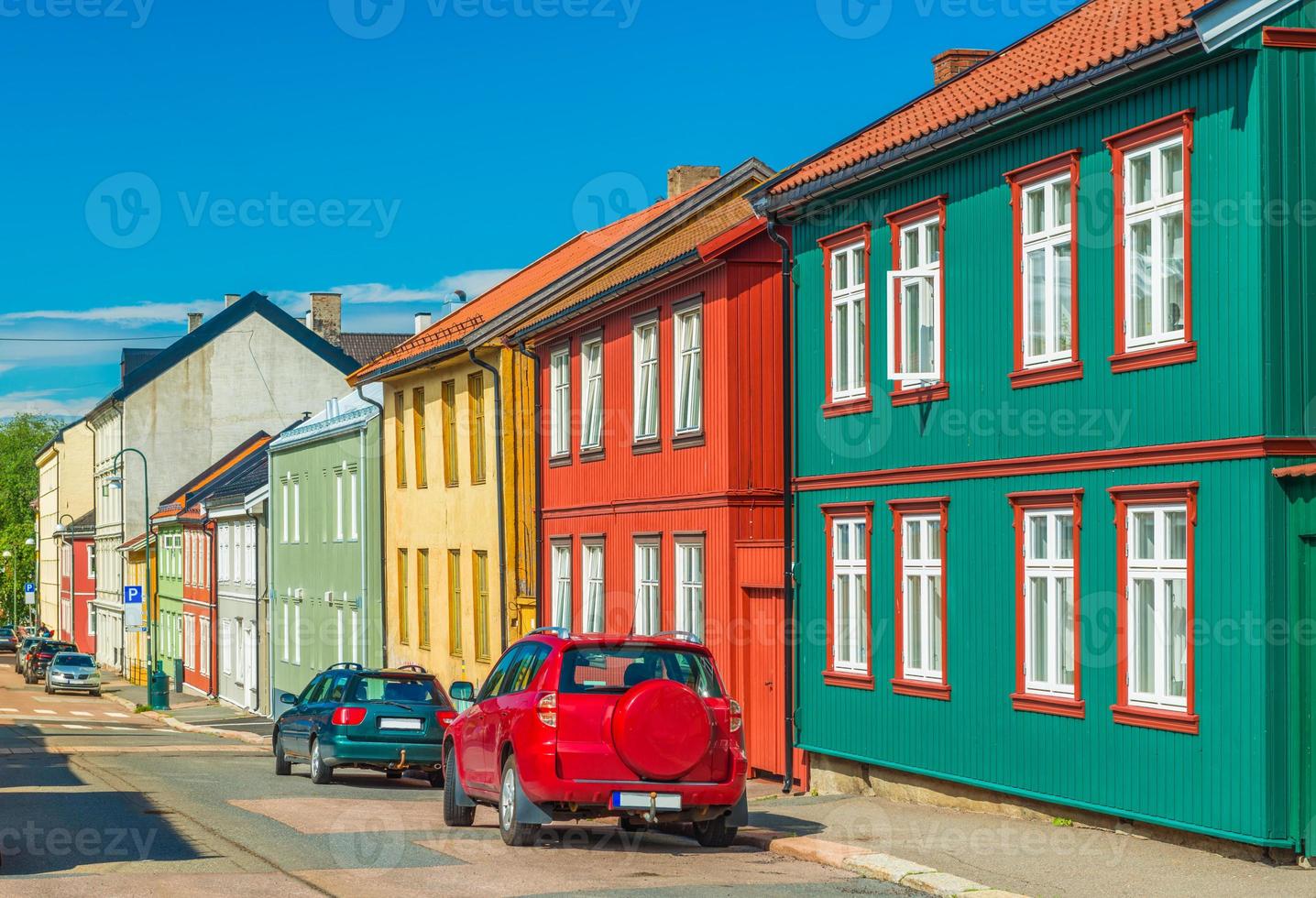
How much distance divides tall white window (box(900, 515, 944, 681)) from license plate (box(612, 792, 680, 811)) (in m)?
4.65

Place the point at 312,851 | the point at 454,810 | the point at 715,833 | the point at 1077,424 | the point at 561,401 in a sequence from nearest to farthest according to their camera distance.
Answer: the point at 312,851 → the point at 715,833 → the point at 1077,424 → the point at 454,810 → the point at 561,401

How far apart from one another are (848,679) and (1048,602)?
4.31m

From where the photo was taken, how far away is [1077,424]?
601 inches

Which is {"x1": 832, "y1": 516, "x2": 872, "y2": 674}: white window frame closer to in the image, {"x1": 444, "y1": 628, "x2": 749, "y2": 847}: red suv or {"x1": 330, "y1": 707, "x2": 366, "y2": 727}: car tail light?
{"x1": 444, "y1": 628, "x2": 749, "y2": 847}: red suv

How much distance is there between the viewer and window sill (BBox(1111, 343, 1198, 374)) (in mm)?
13756

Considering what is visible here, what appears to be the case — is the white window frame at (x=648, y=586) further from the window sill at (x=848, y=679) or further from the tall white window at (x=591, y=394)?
the window sill at (x=848, y=679)

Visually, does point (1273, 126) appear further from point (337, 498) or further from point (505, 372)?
point (337, 498)

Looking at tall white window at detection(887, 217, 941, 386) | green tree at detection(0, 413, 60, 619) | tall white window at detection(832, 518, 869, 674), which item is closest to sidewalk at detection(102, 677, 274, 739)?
tall white window at detection(832, 518, 869, 674)

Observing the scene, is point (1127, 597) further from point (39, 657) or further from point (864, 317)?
point (39, 657)

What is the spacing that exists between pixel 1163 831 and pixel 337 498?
31.5 m

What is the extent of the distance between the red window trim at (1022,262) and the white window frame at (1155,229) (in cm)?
75

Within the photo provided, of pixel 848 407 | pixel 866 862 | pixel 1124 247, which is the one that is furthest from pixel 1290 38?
pixel 848 407

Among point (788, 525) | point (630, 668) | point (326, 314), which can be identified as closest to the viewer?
point (630, 668)

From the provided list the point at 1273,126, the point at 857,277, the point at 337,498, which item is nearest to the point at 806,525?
the point at 857,277
